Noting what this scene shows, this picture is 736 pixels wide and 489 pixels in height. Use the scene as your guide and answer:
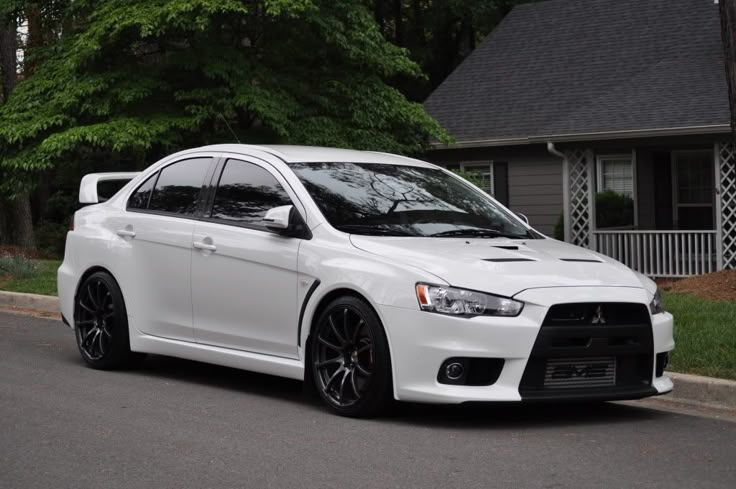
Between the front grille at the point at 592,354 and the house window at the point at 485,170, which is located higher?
the house window at the point at 485,170

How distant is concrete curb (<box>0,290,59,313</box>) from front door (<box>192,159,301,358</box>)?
5837mm

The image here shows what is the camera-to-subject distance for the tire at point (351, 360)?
7070 mm

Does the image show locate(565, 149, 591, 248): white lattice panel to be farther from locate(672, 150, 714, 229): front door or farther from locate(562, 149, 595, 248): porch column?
locate(672, 150, 714, 229): front door

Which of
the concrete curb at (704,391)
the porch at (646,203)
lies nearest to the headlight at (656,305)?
the concrete curb at (704,391)

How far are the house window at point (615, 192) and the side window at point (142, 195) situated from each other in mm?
15572

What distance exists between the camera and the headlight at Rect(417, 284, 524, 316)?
6.83 metres

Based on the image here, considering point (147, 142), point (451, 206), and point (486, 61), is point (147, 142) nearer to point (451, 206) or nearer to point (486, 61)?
point (451, 206)

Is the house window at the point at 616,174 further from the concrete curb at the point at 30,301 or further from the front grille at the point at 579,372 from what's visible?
the front grille at the point at 579,372

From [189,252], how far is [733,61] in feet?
25.3

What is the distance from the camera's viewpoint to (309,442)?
6.59m

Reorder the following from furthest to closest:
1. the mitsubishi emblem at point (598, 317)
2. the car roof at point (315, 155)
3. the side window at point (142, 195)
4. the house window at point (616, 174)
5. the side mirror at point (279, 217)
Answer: the house window at point (616, 174) < the side window at point (142, 195) < the car roof at point (315, 155) < the side mirror at point (279, 217) < the mitsubishi emblem at point (598, 317)

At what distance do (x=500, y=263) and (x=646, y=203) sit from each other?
17244 mm

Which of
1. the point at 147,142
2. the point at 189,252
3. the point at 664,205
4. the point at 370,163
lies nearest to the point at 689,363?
the point at 370,163

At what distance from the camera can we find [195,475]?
5.81 m
